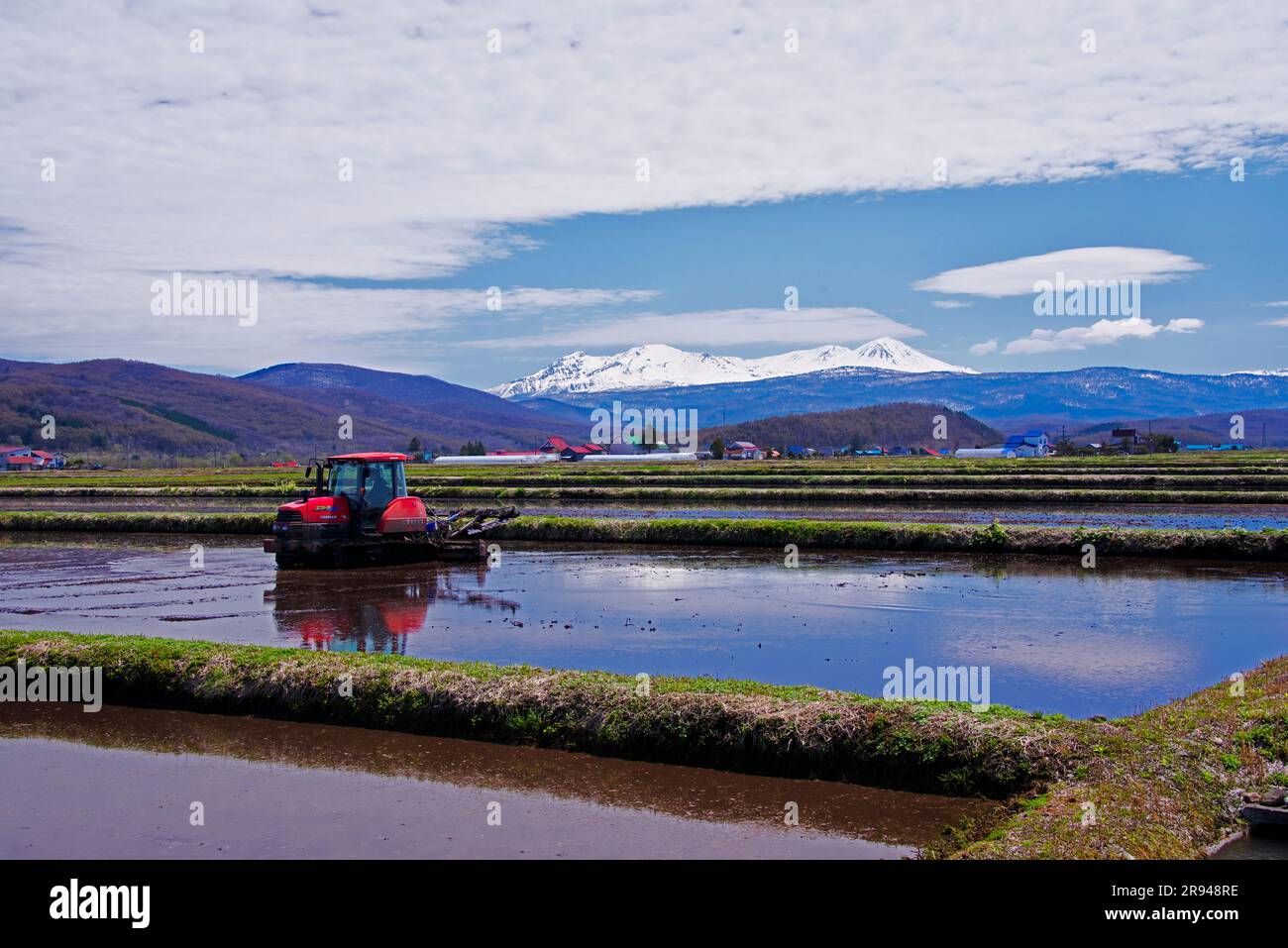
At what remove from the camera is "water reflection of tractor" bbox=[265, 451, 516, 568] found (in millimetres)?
26344

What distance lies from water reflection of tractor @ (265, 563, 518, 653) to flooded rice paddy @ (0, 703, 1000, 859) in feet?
16.0

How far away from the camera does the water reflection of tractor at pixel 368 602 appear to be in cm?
1745

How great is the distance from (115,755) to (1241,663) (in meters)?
14.0

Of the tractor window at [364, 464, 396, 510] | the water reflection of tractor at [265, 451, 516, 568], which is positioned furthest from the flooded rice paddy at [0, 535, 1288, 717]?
the tractor window at [364, 464, 396, 510]

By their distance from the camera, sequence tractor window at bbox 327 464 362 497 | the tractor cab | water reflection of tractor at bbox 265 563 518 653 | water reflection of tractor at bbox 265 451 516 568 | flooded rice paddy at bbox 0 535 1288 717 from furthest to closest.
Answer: tractor window at bbox 327 464 362 497 < the tractor cab < water reflection of tractor at bbox 265 451 516 568 < water reflection of tractor at bbox 265 563 518 653 < flooded rice paddy at bbox 0 535 1288 717

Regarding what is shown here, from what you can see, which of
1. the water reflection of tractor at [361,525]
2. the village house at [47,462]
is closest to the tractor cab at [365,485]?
the water reflection of tractor at [361,525]

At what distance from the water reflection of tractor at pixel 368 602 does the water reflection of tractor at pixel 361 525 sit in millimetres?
681

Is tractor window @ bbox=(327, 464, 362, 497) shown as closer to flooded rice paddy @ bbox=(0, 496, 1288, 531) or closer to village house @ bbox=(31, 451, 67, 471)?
flooded rice paddy @ bbox=(0, 496, 1288, 531)

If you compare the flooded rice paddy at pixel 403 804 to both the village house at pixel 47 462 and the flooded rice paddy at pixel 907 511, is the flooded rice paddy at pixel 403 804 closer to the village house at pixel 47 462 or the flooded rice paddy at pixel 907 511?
the flooded rice paddy at pixel 907 511

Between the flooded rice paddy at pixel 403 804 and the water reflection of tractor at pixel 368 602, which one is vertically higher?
the water reflection of tractor at pixel 368 602
